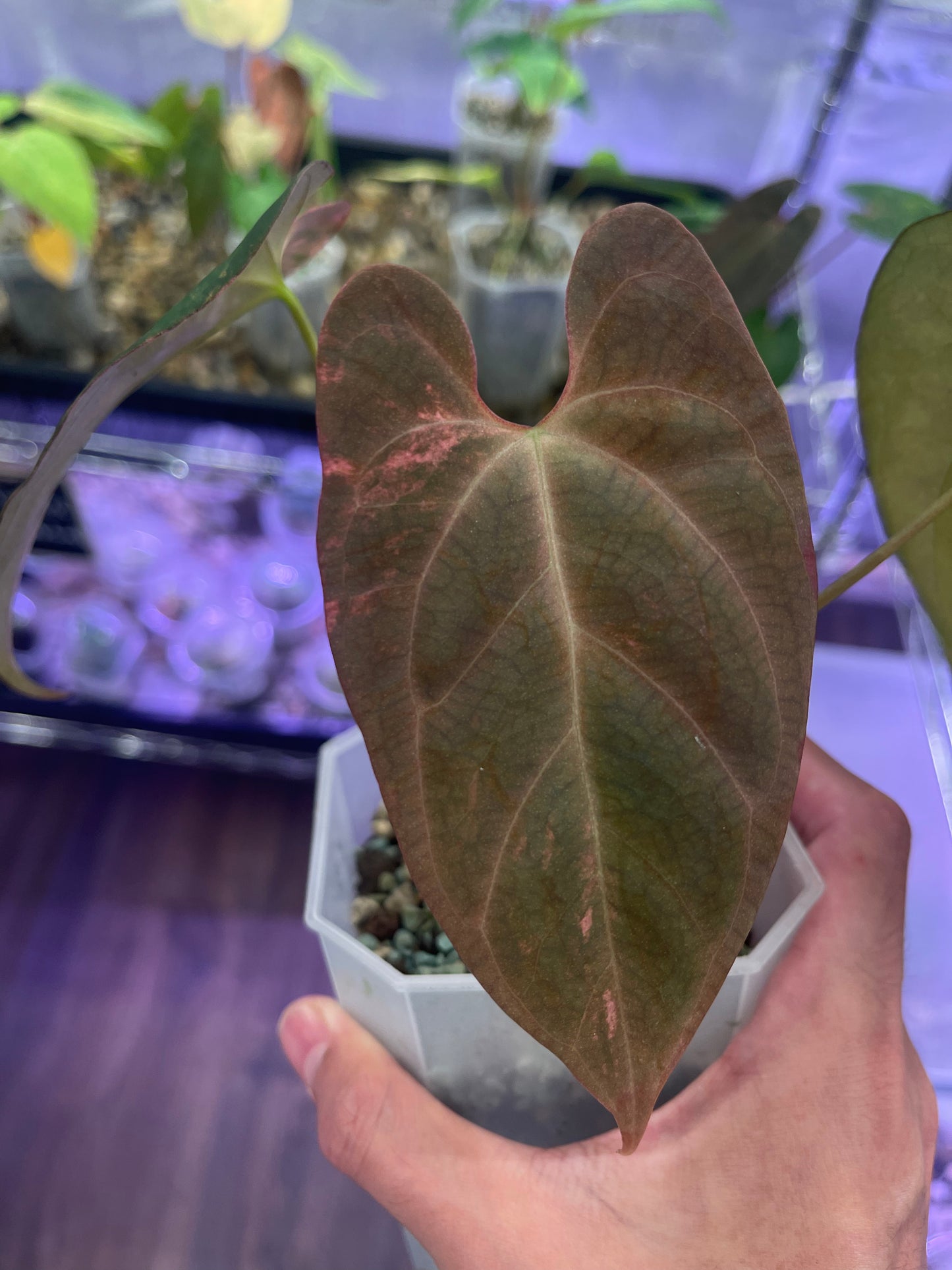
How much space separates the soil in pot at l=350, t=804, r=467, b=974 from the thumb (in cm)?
6

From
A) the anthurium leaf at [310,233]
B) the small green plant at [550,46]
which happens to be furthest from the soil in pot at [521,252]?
the anthurium leaf at [310,233]

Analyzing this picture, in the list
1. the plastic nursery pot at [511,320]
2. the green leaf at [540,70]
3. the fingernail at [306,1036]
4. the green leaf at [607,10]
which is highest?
the green leaf at [607,10]

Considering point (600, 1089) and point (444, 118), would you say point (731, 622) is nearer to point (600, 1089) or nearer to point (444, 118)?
point (600, 1089)

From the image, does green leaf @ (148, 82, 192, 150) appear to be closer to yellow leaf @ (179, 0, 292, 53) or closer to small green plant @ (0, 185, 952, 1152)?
yellow leaf @ (179, 0, 292, 53)

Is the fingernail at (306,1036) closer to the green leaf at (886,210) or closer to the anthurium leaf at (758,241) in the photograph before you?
the anthurium leaf at (758,241)

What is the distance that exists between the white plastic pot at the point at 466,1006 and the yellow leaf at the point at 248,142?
0.66 m

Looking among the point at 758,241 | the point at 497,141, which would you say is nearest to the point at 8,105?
the point at 497,141

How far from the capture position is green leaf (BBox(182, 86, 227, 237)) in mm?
801

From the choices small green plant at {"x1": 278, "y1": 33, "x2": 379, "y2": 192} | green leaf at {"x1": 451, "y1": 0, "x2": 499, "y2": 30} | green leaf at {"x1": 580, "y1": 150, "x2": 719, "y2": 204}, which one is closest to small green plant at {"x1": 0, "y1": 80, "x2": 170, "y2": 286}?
small green plant at {"x1": 278, "y1": 33, "x2": 379, "y2": 192}

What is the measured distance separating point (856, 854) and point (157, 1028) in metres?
0.56

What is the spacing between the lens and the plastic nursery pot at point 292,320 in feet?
2.93

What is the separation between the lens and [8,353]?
933 mm

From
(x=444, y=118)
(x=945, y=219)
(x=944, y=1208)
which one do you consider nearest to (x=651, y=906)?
(x=945, y=219)

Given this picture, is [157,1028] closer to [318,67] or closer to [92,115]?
[92,115]
